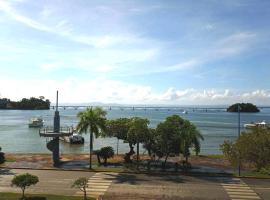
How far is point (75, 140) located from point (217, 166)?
5925 cm

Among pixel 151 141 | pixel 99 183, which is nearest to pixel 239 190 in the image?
pixel 99 183

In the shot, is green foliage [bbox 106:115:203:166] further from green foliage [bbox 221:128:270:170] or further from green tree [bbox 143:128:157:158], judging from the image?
A: green foliage [bbox 221:128:270:170]

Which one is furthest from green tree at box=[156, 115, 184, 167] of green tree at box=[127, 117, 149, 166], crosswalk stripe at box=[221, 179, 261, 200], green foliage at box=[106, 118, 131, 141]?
crosswalk stripe at box=[221, 179, 261, 200]

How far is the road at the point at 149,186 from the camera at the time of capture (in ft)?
120

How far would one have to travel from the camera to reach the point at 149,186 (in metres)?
40.0

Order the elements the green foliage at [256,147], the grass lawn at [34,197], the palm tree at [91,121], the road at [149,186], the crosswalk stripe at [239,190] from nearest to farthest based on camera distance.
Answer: the grass lawn at [34,197], the crosswalk stripe at [239,190], the road at [149,186], the green foliage at [256,147], the palm tree at [91,121]

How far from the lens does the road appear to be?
120 ft

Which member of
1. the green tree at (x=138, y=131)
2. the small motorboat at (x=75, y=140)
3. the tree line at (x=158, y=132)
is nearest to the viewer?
the tree line at (x=158, y=132)

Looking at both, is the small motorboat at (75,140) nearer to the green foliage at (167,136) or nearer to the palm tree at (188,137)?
the green foliage at (167,136)

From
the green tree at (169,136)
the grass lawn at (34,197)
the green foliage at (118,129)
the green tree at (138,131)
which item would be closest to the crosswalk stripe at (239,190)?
the green tree at (169,136)

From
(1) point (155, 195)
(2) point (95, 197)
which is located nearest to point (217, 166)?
(1) point (155, 195)

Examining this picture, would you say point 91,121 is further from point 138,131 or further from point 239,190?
point 239,190

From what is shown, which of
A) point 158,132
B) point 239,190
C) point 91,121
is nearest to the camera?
point 239,190

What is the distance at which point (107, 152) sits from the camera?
53906mm
